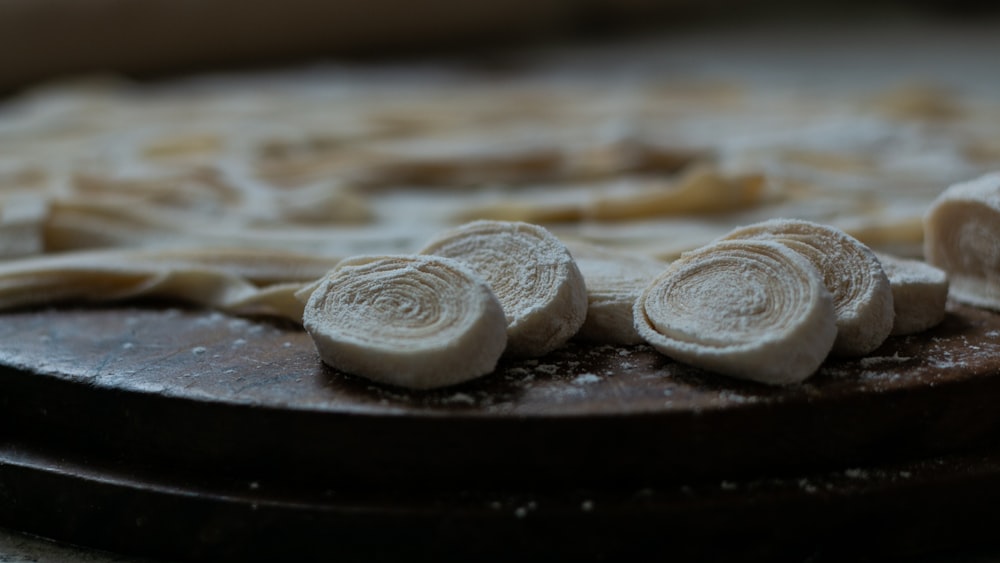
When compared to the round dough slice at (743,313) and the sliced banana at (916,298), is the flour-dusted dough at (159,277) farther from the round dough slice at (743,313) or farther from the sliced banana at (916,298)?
the sliced banana at (916,298)

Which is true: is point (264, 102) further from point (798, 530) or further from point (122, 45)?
point (798, 530)

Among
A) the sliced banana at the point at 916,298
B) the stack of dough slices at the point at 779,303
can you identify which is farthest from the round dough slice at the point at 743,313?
the sliced banana at the point at 916,298

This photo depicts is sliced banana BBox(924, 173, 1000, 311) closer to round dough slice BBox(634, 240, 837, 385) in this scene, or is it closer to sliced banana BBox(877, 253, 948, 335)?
sliced banana BBox(877, 253, 948, 335)

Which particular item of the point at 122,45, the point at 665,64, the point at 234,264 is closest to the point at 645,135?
the point at 234,264

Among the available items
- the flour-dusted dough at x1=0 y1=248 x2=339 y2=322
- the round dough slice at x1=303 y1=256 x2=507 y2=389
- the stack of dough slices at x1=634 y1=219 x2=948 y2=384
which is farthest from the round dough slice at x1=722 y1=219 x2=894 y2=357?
the flour-dusted dough at x1=0 y1=248 x2=339 y2=322

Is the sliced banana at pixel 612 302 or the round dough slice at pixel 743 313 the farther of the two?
the sliced banana at pixel 612 302

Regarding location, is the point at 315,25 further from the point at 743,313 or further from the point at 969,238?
the point at 743,313

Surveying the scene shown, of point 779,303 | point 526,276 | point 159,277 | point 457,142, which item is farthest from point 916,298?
point 457,142
